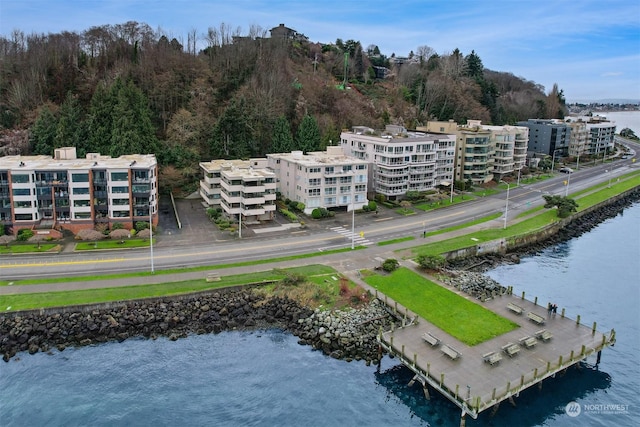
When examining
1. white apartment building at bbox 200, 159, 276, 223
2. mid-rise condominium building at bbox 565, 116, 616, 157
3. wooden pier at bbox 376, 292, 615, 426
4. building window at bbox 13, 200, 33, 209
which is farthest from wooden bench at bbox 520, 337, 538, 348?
mid-rise condominium building at bbox 565, 116, 616, 157

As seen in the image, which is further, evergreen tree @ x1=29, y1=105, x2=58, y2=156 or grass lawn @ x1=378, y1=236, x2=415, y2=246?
evergreen tree @ x1=29, y1=105, x2=58, y2=156

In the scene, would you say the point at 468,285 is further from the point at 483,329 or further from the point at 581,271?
the point at 581,271

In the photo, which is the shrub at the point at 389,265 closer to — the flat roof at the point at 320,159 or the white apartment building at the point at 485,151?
the flat roof at the point at 320,159

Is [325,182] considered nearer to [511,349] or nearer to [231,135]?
[231,135]

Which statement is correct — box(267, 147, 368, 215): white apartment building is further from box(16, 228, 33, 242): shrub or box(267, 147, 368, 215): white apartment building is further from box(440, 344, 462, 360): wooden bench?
box(440, 344, 462, 360): wooden bench

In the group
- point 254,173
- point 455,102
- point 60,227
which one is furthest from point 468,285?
point 455,102

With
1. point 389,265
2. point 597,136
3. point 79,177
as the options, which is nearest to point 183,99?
point 79,177

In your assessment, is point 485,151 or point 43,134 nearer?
point 43,134
